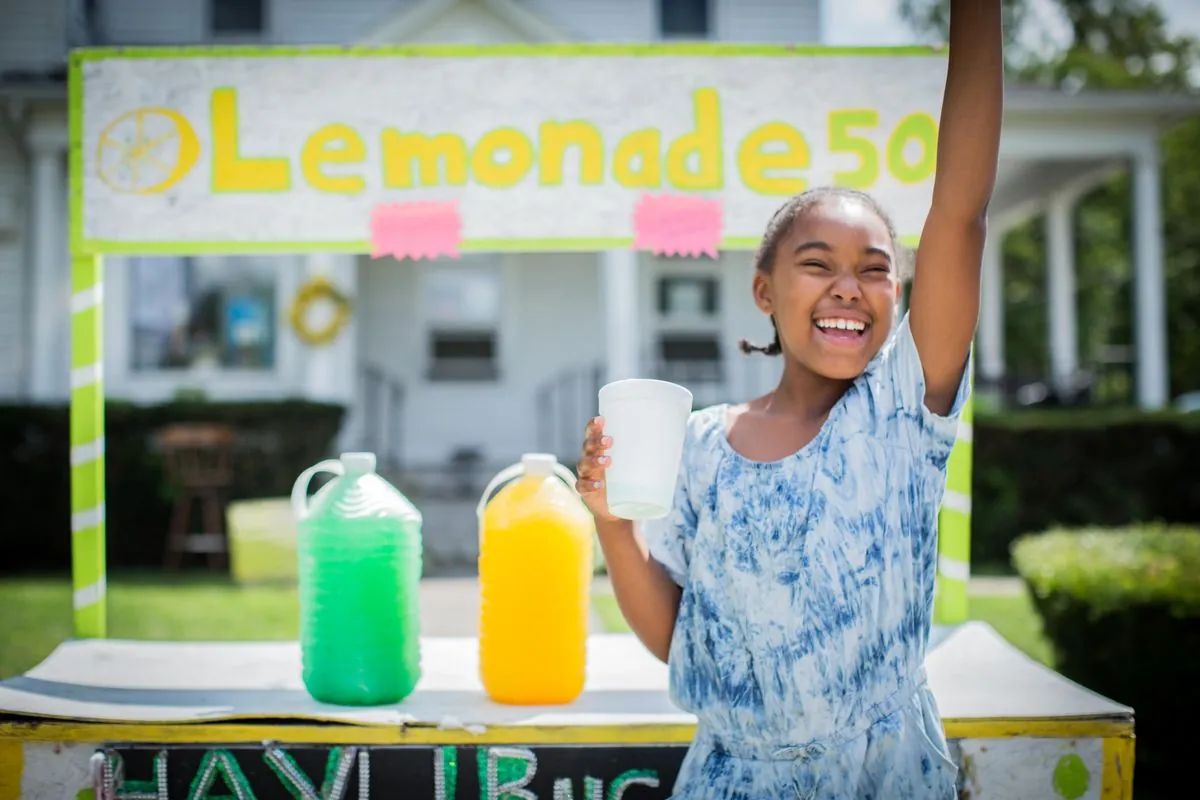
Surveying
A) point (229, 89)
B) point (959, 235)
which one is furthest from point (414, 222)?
point (959, 235)

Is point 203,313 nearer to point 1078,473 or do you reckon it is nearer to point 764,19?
point 764,19

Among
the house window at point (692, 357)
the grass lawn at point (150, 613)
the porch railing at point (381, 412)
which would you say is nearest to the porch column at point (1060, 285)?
the house window at point (692, 357)

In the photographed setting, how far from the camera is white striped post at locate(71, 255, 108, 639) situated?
2.75 m

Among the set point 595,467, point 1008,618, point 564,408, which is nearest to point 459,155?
point 595,467

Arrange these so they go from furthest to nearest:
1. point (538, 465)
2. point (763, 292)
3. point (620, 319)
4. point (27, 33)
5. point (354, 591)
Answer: point (27, 33), point (620, 319), point (538, 465), point (354, 591), point (763, 292)

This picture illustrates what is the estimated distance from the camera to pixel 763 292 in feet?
6.02

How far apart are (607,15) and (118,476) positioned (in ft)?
25.8

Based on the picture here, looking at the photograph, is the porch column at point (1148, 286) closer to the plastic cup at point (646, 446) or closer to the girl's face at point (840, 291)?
the girl's face at point (840, 291)

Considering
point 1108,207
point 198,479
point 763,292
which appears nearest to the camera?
point 763,292

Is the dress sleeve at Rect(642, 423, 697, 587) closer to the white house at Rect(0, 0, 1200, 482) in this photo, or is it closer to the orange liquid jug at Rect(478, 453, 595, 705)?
the orange liquid jug at Rect(478, 453, 595, 705)

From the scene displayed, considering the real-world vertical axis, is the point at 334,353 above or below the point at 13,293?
below

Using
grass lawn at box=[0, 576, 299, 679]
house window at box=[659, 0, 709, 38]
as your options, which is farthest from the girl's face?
house window at box=[659, 0, 709, 38]

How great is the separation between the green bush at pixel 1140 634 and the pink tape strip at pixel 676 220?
2.40 m

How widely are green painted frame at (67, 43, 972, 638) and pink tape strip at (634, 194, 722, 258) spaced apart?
55mm
